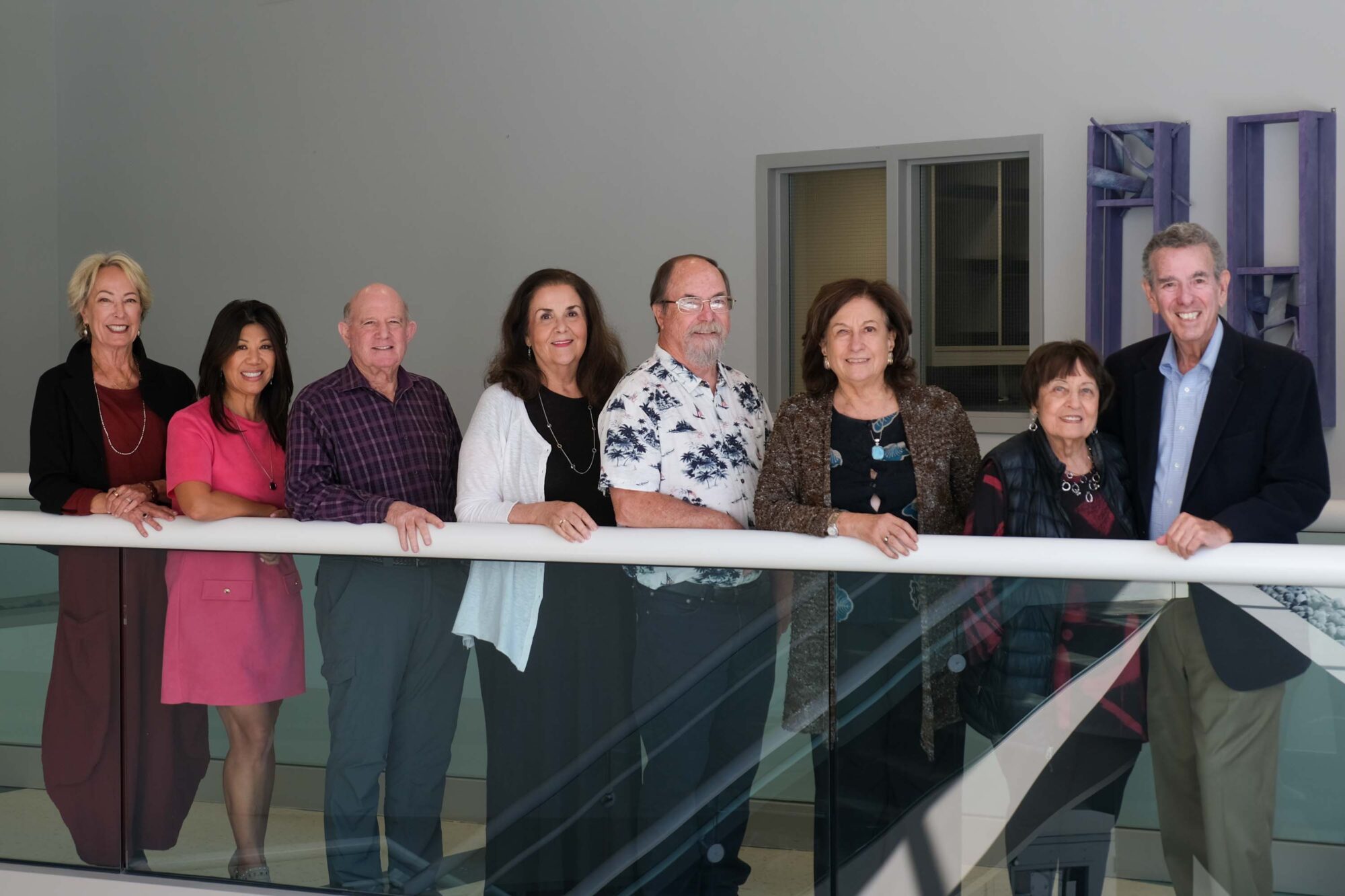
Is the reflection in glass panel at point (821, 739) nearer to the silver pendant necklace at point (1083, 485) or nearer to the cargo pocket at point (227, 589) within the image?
the cargo pocket at point (227, 589)

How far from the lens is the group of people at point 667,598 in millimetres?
2723

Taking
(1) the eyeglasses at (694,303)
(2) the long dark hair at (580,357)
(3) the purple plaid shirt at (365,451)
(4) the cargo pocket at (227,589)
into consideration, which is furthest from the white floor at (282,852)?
(1) the eyeglasses at (694,303)

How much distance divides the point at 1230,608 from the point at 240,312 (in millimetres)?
2516

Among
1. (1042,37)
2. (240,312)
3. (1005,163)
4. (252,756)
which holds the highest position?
(1042,37)

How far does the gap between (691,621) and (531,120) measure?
450 cm

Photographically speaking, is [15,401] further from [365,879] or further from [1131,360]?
[1131,360]

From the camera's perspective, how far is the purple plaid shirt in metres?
3.19

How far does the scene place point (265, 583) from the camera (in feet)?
10.4

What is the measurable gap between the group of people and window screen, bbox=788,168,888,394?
9.92ft

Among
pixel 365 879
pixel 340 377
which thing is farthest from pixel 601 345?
pixel 365 879

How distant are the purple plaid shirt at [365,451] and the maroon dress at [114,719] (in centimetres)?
42

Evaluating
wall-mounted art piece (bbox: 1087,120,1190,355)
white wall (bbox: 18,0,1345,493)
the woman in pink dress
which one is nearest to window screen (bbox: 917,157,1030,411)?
white wall (bbox: 18,0,1345,493)

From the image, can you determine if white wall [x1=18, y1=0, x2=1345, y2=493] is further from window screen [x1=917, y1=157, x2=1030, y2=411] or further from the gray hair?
the gray hair

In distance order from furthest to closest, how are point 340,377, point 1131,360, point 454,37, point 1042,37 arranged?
point 454,37 → point 1042,37 → point 340,377 → point 1131,360
